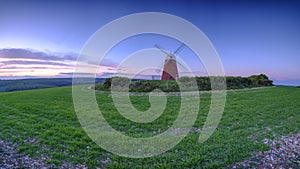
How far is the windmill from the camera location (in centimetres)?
3181

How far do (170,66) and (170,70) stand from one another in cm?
77

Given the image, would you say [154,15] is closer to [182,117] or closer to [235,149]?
[182,117]

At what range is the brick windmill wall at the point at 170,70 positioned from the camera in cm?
3178

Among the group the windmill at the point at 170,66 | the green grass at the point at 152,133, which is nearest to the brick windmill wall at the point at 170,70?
the windmill at the point at 170,66

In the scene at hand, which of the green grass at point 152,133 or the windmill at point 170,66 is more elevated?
the windmill at point 170,66

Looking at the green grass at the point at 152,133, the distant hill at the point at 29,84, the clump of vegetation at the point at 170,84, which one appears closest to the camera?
the green grass at the point at 152,133

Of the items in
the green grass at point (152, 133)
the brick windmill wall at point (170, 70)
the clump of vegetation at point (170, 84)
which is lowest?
the green grass at point (152, 133)

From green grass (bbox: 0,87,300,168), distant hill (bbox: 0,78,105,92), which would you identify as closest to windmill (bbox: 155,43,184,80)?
distant hill (bbox: 0,78,105,92)

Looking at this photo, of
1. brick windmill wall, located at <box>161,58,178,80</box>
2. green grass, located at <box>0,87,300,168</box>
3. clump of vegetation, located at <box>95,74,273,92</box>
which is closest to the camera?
green grass, located at <box>0,87,300,168</box>

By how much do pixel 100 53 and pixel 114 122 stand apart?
12.9 ft

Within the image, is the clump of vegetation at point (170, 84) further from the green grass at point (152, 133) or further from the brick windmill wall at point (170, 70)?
the green grass at point (152, 133)

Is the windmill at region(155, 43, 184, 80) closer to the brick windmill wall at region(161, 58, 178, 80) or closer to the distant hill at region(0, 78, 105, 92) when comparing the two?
the brick windmill wall at region(161, 58, 178, 80)

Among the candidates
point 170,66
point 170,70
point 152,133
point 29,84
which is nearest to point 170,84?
point 170,70

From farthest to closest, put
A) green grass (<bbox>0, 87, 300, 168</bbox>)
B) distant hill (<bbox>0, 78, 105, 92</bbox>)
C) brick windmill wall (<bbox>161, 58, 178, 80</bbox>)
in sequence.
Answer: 1. distant hill (<bbox>0, 78, 105, 92</bbox>)
2. brick windmill wall (<bbox>161, 58, 178, 80</bbox>)
3. green grass (<bbox>0, 87, 300, 168</bbox>)
